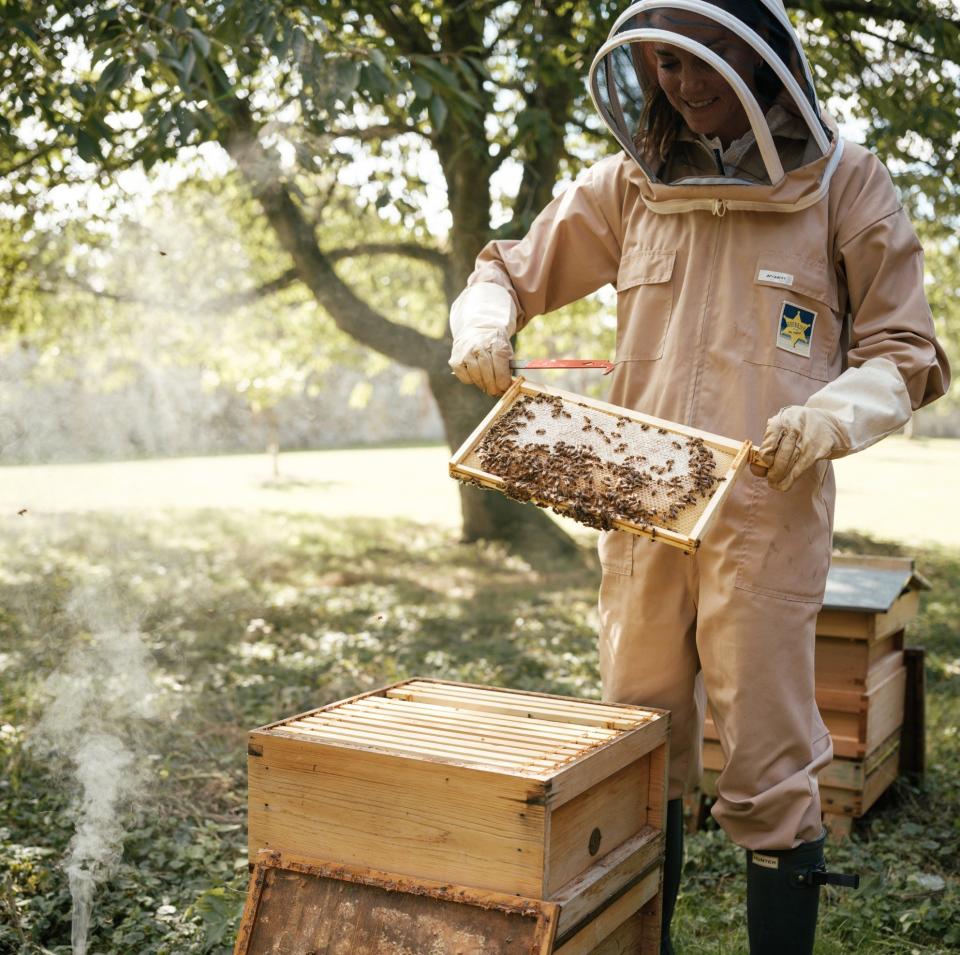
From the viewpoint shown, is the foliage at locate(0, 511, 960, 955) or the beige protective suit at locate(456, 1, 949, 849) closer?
the beige protective suit at locate(456, 1, 949, 849)

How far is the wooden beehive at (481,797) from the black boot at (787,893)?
0.21 m

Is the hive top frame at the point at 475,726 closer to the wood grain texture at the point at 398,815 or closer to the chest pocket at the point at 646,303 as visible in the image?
the wood grain texture at the point at 398,815

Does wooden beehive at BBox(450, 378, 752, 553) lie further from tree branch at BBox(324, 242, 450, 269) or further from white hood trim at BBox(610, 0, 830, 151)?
tree branch at BBox(324, 242, 450, 269)

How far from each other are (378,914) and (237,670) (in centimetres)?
375

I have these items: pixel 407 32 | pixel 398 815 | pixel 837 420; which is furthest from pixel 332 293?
pixel 398 815

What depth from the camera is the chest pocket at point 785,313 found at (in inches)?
77.9

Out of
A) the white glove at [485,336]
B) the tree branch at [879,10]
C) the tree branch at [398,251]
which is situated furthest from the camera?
the tree branch at [398,251]

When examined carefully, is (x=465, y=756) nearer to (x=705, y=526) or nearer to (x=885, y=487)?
(x=705, y=526)

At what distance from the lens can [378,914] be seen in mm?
1679

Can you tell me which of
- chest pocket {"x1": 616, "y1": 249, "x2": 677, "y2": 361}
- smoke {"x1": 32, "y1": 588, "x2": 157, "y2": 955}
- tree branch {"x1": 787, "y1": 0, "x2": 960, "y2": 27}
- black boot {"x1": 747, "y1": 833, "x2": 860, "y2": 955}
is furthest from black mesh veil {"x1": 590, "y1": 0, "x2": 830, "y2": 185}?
tree branch {"x1": 787, "y1": 0, "x2": 960, "y2": 27}

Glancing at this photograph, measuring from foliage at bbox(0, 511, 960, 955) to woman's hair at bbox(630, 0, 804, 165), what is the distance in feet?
6.13

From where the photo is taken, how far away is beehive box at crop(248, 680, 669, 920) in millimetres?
1615

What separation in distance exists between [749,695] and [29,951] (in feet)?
5.79

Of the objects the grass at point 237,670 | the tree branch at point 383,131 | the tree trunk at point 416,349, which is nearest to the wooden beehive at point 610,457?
the grass at point 237,670
